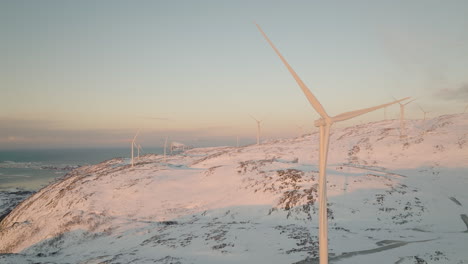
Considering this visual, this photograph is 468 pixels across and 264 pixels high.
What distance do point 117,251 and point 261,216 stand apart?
18.0 m

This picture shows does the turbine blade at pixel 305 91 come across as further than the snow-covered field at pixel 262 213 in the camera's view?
No

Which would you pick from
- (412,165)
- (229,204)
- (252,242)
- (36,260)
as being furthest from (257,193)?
(412,165)

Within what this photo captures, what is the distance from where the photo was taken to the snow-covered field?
924 inches

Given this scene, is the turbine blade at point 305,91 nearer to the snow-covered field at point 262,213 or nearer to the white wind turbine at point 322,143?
the white wind turbine at point 322,143

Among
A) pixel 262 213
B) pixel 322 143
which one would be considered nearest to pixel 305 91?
pixel 322 143

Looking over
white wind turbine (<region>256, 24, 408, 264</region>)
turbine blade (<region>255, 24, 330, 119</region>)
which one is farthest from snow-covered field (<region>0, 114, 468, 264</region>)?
turbine blade (<region>255, 24, 330, 119</region>)

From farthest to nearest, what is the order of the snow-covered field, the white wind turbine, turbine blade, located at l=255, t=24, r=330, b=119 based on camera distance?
the snow-covered field < turbine blade, located at l=255, t=24, r=330, b=119 < the white wind turbine

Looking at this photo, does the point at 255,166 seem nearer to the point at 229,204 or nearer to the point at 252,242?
the point at 229,204

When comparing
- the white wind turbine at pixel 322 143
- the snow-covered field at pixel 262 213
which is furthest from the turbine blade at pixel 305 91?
the snow-covered field at pixel 262 213

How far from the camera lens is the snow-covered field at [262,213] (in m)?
23.5

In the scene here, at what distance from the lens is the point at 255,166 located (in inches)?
2093

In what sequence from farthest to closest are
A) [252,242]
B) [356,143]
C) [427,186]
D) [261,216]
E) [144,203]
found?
[356,143] → [144,203] → [427,186] → [261,216] → [252,242]

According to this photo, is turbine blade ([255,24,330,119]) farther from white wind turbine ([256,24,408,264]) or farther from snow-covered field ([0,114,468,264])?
snow-covered field ([0,114,468,264])

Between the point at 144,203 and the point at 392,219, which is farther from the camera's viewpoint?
the point at 144,203
